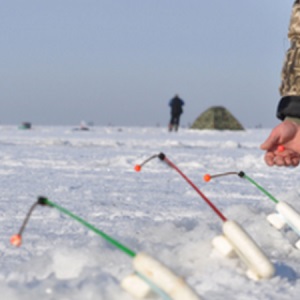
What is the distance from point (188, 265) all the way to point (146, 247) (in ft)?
1.20

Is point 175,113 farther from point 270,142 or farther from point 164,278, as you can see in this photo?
point 164,278

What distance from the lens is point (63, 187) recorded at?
16.4ft

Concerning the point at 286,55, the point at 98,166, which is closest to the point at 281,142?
the point at 286,55

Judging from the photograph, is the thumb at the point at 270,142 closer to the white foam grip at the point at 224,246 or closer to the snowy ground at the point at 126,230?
the snowy ground at the point at 126,230

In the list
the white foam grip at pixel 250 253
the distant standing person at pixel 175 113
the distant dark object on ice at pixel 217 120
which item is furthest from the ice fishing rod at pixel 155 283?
the distant dark object on ice at pixel 217 120

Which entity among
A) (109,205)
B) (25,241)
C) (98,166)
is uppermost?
(25,241)

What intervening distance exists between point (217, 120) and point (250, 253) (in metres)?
26.4

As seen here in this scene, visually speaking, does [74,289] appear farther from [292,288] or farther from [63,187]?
[63,187]

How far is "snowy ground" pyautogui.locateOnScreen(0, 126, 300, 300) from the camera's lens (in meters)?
1.60

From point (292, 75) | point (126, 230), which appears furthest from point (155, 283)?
point (292, 75)

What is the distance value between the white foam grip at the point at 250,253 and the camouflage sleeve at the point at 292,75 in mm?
1466

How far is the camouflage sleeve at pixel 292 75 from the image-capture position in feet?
10.0

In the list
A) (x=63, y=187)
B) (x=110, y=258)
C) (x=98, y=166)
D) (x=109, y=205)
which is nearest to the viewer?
(x=110, y=258)

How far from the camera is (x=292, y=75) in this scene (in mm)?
3139
